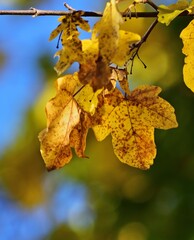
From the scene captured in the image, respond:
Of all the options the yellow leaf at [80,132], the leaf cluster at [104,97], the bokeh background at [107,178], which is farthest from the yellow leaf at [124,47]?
the bokeh background at [107,178]

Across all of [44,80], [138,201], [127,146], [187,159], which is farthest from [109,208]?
[127,146]

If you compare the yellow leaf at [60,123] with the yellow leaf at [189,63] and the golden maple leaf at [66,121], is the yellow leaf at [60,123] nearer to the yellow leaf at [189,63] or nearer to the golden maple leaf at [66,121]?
the golden maple leaf at [66,121]

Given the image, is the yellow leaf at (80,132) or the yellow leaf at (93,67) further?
the yellow leaf at (80,132)

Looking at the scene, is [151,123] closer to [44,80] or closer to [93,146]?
[93,146]

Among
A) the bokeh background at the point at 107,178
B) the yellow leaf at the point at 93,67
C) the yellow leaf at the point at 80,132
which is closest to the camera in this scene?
the yellow leaf at the point at 93,67

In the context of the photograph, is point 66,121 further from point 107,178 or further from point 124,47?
point 107,178
